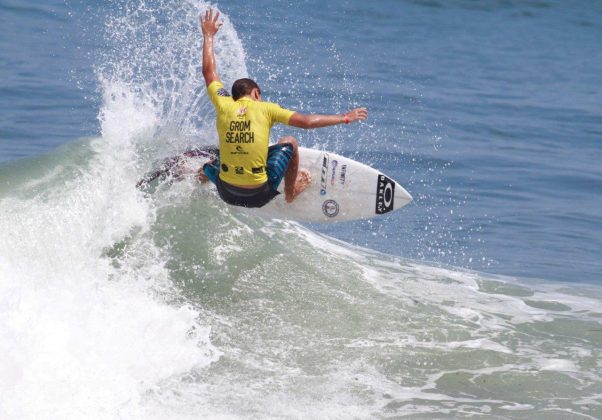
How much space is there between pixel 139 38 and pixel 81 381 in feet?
44.5

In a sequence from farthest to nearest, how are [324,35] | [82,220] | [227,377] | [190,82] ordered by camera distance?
1. [324,35]
2. [190,82]
3. [82,220]
4. [227,377]

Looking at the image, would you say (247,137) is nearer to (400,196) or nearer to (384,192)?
(384,192)

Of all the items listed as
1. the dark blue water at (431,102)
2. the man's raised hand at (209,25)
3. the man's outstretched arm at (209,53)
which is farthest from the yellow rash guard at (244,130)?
the dark blue water at (431,102)

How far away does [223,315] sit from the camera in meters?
8.88

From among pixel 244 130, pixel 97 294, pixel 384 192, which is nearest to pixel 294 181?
pixel 384 192

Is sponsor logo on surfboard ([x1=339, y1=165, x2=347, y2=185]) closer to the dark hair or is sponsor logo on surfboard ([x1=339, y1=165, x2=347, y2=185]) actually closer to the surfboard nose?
the surfboard nose

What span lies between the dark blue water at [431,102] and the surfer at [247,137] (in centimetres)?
318

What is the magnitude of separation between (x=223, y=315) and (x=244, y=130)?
5.23ft

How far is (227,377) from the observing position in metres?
7.60

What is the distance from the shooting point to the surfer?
28.0 feet

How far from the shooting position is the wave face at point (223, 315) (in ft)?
23.4

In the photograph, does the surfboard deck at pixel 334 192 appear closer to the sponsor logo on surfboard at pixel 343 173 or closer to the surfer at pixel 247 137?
the sponsor logo on surfboard at pixel 343 173

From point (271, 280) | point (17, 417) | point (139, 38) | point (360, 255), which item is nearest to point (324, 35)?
point (139, 38)

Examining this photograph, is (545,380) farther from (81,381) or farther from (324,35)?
(324,35)
